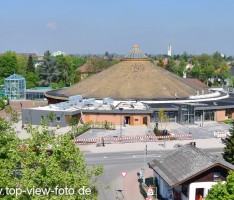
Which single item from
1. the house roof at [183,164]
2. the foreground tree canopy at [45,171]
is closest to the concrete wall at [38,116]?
the house roof at [183,164]

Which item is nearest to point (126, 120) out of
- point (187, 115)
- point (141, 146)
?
point (187, 115)

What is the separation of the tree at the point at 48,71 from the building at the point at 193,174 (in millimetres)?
95063

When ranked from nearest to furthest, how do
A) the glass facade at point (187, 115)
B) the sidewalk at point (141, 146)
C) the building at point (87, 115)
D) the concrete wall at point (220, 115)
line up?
the sidewalk at point (141, 146) → the building at point (87, 115) → the glass facade at point (187, 115) → the concrete wall at point (220, 115)

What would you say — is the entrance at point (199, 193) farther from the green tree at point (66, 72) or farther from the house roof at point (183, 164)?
the green tree at point (66, 72)

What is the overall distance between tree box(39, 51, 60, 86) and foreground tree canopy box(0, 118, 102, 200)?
102535mm

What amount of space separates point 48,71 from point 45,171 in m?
106

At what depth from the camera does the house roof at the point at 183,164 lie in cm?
2541

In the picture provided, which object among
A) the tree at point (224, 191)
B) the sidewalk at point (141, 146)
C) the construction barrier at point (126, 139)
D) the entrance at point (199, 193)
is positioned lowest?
the sidewalk at point (141, 146)

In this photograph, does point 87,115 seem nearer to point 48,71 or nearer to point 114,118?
point 114,118

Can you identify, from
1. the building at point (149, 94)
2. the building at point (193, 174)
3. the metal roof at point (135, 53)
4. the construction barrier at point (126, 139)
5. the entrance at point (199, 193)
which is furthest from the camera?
the metal roof at point (135, 53)

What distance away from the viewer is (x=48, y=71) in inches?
4673

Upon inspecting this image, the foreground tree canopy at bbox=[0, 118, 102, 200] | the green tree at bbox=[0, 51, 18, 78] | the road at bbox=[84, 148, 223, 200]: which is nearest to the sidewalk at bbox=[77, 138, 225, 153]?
the road at bbox=[84, 148, 223, 200]

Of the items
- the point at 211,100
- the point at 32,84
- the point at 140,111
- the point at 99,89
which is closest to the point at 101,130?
the point at 140,111

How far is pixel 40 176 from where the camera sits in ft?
50.2
